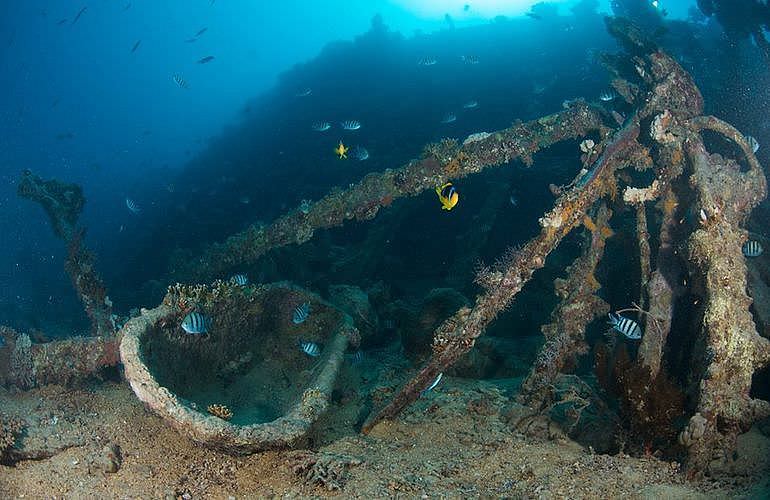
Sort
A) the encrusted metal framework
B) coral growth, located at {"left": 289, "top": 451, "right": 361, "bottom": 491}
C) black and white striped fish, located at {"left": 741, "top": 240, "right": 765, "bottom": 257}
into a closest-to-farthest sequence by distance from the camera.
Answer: coral growth, located at {"left": 289, "top": 451, "right": 361, "bottom": 491} → the encrusted metal framework → black and white striped fish, located at {"left": 741, "top": 240, "right": 765, "bottom": 257}

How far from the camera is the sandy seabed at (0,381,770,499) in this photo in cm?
342

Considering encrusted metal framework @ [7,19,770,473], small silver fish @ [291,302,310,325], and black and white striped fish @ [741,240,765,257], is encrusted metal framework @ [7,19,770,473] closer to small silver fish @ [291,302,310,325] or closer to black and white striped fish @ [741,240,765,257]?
black and white striped fish @ [741,240,765,257]

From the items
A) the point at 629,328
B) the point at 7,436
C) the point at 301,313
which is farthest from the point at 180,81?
the point at 629,328

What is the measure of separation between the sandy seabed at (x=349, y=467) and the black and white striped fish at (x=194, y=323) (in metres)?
0.97

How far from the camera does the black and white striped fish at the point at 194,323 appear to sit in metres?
4.80

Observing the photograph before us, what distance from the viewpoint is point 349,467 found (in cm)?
381

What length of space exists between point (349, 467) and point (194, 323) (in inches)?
93.8

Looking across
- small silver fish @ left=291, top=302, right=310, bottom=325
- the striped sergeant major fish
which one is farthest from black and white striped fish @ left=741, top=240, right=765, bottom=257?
small silver fish @ left=291, top=302, right=310, bottom=325

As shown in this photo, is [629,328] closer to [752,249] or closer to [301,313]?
[752,249]

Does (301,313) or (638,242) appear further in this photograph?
(301,313)

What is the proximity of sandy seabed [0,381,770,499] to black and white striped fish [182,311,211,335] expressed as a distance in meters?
0.97

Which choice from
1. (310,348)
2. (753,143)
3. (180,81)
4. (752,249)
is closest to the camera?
(752,249)

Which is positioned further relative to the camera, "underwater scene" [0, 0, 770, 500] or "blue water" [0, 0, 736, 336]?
"blue water" [0, 0, 736, 336]

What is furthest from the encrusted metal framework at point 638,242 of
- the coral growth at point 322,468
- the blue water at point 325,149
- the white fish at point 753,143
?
the blue water at point 325,149
